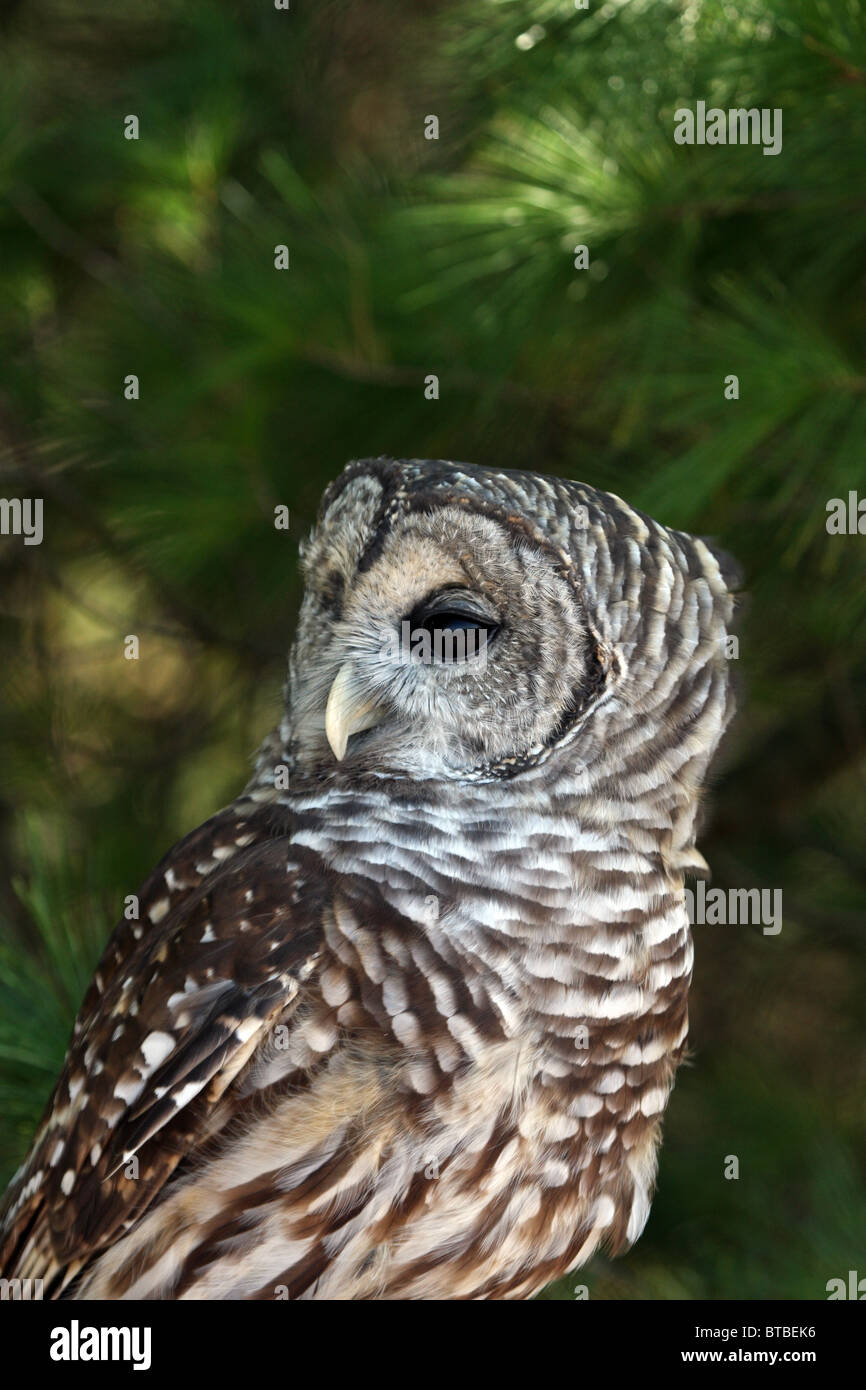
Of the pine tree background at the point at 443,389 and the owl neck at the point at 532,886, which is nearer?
the owl neck at the point at 532,886

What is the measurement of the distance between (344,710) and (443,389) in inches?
25.5

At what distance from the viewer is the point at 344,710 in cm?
110

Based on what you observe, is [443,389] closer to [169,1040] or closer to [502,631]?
[502,631]

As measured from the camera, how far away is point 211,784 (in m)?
2.01

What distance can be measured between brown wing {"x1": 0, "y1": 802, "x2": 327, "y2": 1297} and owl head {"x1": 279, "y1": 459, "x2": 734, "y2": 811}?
13cm

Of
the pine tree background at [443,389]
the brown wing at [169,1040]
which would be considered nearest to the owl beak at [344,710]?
the brown wing at [169,1040]

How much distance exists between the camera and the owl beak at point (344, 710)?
3.57 feet

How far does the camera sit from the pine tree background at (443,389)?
4.36 feet

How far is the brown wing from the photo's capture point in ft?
3.41

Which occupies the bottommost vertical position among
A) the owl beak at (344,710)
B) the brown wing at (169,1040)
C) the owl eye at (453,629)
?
the brown wing at (169,1040)


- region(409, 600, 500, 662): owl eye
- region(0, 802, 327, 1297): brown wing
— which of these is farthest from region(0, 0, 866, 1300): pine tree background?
region(409, 600, 500, 662): owl eye

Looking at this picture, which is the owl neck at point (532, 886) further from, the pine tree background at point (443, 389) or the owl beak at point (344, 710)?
the pine tree background at point (443, 389)

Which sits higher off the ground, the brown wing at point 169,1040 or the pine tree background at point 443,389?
the pine tree background at point 443,389
